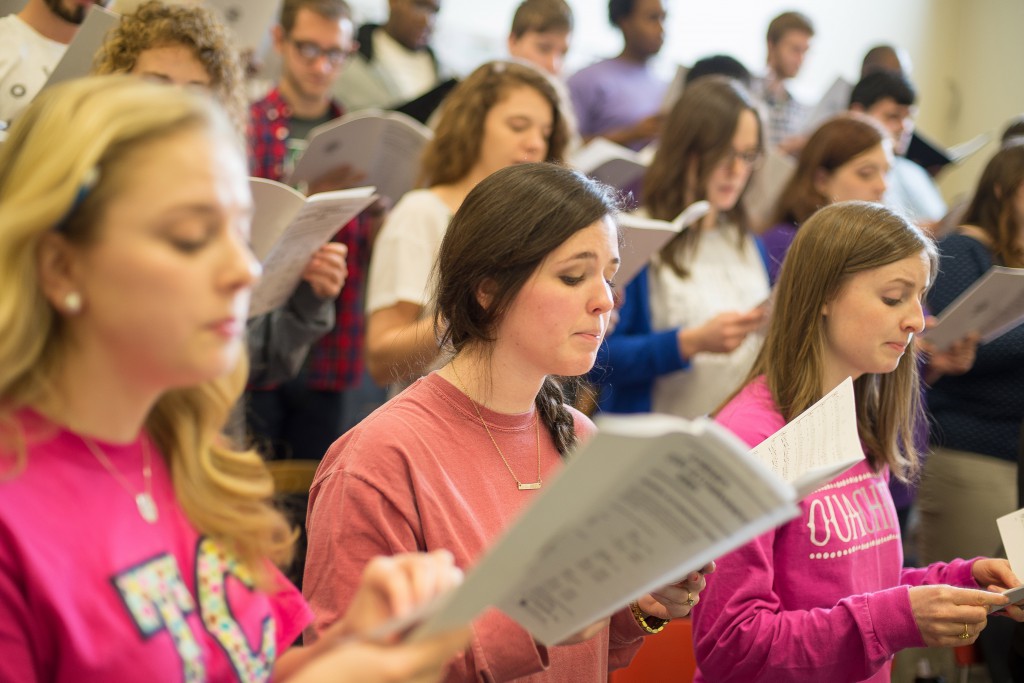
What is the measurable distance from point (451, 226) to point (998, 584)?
3.81ft

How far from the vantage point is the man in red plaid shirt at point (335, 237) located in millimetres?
2939

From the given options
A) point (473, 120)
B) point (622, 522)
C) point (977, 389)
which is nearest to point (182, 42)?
point (473, 120)

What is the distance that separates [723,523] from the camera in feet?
3.38

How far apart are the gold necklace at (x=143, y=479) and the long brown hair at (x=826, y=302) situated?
47.3 inches

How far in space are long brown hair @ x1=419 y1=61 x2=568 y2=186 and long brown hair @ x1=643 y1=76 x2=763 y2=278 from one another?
1.22ft

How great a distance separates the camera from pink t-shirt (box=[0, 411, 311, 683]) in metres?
0.94

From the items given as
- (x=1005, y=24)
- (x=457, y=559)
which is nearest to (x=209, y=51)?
(x=457, y=559)

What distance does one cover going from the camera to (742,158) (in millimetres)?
2951

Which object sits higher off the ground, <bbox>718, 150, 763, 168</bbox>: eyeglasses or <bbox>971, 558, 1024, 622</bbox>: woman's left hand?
<bbox>718, 150, 763, 168</bbox>: eyeglasses

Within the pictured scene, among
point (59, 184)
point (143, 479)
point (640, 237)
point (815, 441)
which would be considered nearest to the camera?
point (59, 184)

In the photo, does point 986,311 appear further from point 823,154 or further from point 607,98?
point 607,98

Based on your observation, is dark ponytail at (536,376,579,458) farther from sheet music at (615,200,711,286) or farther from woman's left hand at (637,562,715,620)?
sheet music at (615,200,711,286)

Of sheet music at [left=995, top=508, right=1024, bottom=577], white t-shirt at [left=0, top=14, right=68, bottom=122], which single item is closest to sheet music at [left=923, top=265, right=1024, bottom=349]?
sheet music at [left=995, top=508, right=1024, bottom=577]

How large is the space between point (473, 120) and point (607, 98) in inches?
54.3
